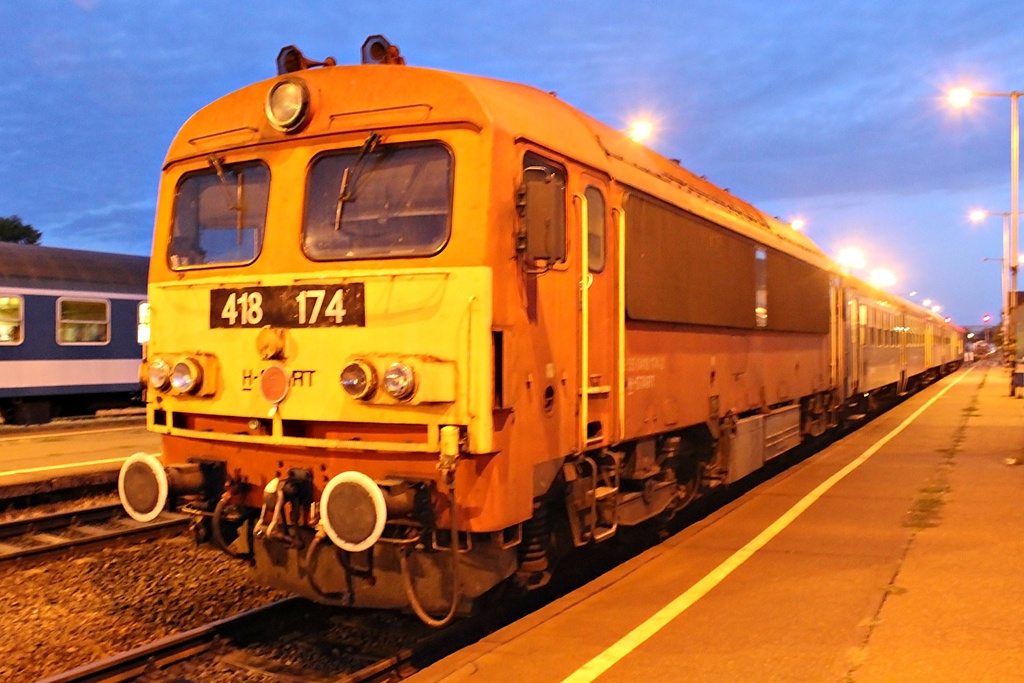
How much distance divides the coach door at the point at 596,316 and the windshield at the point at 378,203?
109 cm

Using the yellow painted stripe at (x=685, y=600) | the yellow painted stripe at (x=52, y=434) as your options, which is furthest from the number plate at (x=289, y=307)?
the yellow painted stripe at (x=52, y=434)

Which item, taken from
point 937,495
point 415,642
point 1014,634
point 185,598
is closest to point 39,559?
point 185,598

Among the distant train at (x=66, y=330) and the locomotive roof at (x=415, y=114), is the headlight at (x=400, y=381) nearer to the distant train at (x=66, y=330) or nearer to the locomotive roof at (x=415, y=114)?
the locomotive roof at (x=415, y=114)

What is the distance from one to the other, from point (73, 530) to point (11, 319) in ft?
29.4

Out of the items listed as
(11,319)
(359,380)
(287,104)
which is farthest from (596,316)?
(11,319)

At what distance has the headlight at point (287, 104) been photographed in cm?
520

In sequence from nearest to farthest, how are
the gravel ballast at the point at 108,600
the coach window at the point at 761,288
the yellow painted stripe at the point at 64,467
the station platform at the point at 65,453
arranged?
the gravel ballast at the point at 108,600, the coach window at the point at 761,288, the station platform at the point at 65,453, the yellow painted stripe at the point at 64,467

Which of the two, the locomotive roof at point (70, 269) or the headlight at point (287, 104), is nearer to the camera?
the headlight at point (287, 104)

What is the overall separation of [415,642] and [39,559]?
3.99 meters

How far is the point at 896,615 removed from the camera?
5133 millimetres

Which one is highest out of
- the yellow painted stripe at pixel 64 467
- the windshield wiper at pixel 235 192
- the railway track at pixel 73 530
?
the windshield wiper at pixel 235 192

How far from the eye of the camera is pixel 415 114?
494cm

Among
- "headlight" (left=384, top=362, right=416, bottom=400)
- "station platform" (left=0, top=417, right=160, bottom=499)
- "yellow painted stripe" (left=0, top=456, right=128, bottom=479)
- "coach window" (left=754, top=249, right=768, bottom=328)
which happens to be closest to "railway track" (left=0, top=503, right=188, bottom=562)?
"station platform" (left=0, top=417, right=160, bottom=499)

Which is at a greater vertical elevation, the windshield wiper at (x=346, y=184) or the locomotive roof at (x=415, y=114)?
the locomotive roof at (x=415, y=114)
